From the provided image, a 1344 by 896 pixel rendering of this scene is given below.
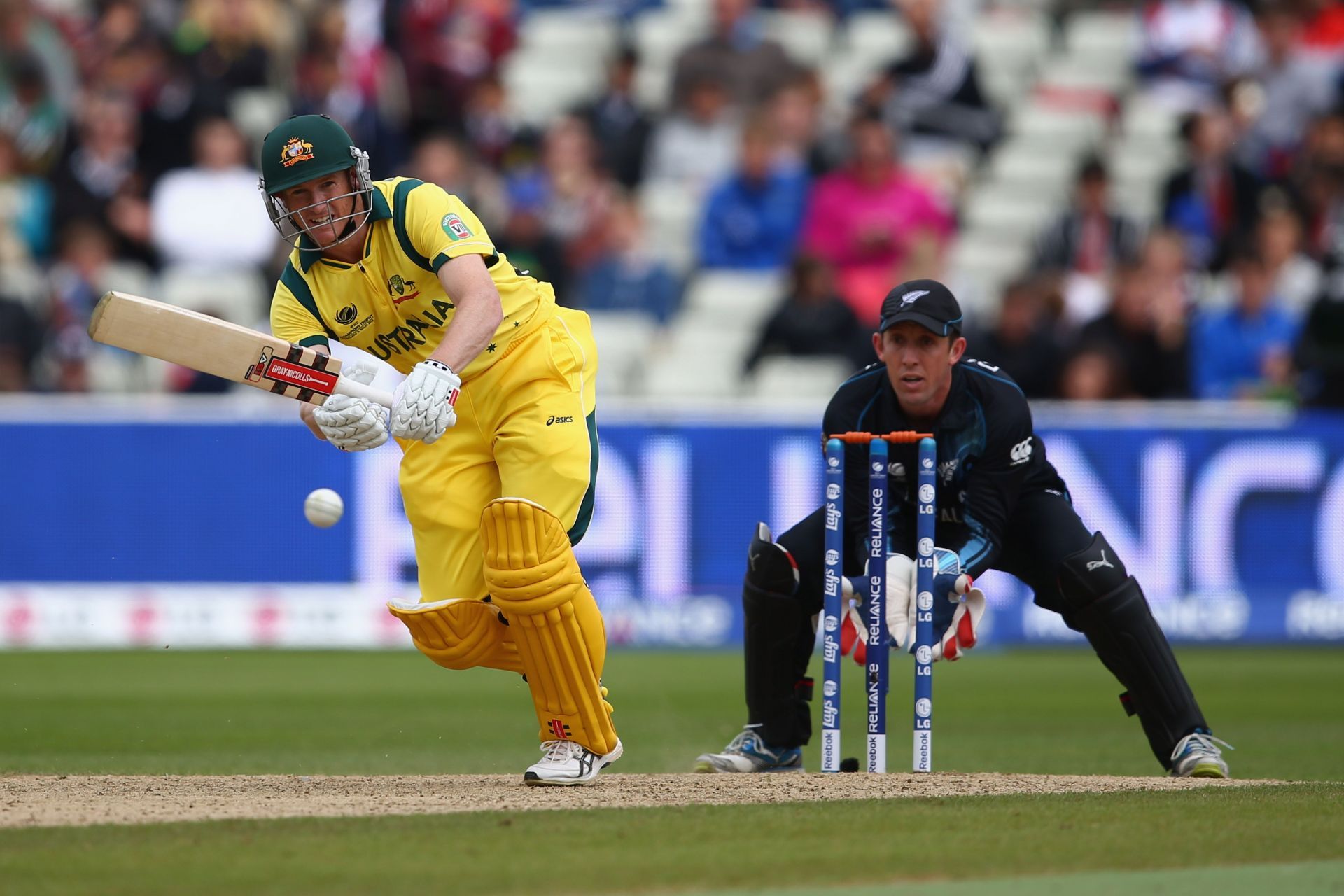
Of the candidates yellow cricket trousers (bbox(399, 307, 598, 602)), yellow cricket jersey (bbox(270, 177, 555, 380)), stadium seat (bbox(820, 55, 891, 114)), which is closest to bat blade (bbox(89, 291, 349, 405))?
yellow cricket jersey (bbox(270, 177, 555, 380))

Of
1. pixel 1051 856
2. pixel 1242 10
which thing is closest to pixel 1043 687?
pixel 1051 856

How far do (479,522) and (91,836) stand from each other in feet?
5.17

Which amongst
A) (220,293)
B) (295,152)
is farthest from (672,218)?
(295,152)

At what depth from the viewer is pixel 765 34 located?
1562 centimetres

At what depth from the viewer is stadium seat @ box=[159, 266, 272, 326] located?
13.2m

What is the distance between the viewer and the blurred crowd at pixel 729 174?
505 inches

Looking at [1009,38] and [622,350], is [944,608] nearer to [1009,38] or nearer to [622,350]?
[622,350]

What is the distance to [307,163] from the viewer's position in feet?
18.4

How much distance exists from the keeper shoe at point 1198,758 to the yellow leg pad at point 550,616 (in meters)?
1.91

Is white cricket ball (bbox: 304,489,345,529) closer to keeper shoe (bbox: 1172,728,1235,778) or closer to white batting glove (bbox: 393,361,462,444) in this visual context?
white batting glove (bbox: 393,361,462,444)

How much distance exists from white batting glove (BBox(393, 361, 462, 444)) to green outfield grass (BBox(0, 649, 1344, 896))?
1114 mm

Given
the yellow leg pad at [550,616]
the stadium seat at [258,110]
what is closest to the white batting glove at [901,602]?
the yellow leg pad at [550,616]

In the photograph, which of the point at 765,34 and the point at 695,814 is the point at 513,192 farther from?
the point at 695,814

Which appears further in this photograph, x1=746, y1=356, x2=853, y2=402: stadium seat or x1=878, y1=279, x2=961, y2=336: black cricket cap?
x1=746, y1=356, x2=853, y2=402: stadium seat
